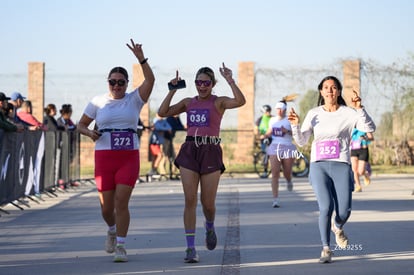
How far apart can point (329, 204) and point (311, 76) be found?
83.9 feet

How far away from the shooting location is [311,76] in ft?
119

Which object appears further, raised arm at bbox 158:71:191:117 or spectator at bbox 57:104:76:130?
spectator at bbox 57:104:76:130

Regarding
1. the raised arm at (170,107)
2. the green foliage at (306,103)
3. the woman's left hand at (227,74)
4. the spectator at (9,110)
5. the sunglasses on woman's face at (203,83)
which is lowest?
the raised arm at (170,107)

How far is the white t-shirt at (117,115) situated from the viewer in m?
11.2

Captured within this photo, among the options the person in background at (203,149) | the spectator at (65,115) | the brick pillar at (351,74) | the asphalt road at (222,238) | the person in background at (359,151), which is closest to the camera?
the asphalt road at (222,238)

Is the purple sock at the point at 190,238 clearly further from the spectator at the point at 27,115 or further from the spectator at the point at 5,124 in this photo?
the spectator at the point at 27,115

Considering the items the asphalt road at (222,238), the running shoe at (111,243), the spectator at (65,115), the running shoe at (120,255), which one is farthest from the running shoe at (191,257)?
the spectator at (65,115)

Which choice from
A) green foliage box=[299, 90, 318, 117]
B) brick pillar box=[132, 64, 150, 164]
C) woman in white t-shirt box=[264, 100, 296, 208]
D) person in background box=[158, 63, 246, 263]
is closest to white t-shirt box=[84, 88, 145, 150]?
person in background box=[158, 63, 246, 263]

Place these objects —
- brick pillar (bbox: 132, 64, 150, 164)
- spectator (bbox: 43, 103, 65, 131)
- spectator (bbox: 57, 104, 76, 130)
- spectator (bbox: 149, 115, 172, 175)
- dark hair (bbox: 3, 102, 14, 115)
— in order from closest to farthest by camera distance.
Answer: dark hair (bbox: 3, 102, 14, 115), spectator (bbox: 43, 103, 65, 131), spectator (bbox: 57, 104, 76, 130), spectator (bbox: 149, 115, 172, 175), brick pillar (bbox: 132, 64, 150, 164)

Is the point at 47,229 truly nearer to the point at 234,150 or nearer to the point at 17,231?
the point at 17,231

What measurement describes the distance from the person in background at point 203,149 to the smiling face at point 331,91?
87 cm

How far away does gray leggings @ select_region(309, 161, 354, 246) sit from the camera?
36.0ft

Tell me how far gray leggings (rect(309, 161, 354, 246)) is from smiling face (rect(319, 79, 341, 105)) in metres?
0.65

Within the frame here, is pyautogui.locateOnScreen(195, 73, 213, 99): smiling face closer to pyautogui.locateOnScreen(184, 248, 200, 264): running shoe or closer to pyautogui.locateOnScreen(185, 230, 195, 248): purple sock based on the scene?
pyautogui.locateOnScreen(185, 230, 195, 248): purple sock
